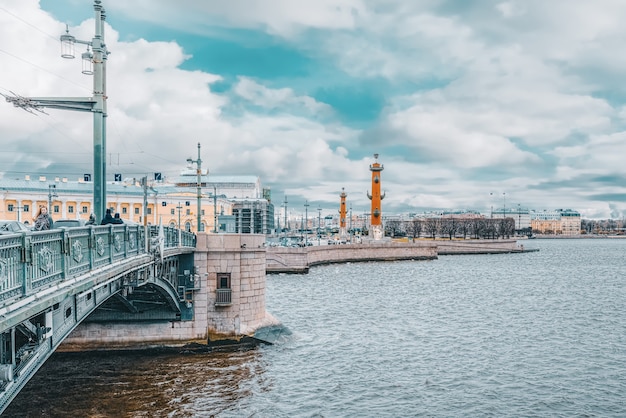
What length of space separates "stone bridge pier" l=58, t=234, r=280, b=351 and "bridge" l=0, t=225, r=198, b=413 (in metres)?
5.10

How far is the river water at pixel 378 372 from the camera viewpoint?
54.4ft

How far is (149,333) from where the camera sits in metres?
21.6

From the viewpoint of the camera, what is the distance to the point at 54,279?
29.2ft

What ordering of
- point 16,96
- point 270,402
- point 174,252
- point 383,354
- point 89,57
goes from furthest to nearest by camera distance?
point 383,354
point 174,252
point 270,402
point 89,57
point 16,96

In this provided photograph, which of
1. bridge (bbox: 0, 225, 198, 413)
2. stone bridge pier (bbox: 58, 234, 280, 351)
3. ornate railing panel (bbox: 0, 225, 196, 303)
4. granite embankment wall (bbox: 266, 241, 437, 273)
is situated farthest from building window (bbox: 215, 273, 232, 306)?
granite embankment wall (bbox: 266, 241, 437, 273)

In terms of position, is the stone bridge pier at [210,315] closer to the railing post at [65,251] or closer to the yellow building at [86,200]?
the railing post at [65,251]

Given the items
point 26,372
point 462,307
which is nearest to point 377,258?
point 462,307

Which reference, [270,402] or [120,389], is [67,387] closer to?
[120,389]

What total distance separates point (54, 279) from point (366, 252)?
234 feet

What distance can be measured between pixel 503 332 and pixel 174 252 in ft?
51.9

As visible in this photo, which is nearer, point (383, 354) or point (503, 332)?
point (383, 354)

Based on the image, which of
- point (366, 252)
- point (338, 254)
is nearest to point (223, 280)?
point (338, 254)

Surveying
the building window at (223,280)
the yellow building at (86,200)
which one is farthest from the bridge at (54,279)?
the yellow building at (86,200)

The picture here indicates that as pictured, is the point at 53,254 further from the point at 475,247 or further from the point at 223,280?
the point at 475,247
